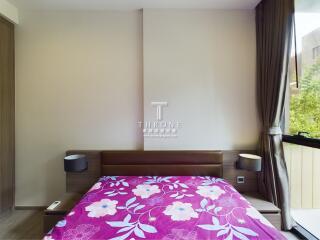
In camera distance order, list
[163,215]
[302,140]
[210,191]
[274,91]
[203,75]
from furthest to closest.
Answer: [203,75] < [274,91] < [302,140] < [210,191] < [163,215]

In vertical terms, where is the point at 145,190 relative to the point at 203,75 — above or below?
below

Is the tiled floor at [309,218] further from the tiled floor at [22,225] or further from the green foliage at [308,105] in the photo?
the green foliage at [308,105]

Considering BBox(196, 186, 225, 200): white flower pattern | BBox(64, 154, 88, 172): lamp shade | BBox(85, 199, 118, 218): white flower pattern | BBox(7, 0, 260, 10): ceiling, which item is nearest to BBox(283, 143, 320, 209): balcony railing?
BBox(196, 186, 225, 200): white flower pattern

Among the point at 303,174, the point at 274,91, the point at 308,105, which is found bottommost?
the point at 303,174

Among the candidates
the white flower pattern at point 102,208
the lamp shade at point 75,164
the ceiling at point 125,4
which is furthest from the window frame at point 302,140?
the lamp shade at point 75,164

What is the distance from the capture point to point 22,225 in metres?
2.36

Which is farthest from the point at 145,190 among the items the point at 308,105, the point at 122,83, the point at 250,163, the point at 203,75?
the point at 308,105

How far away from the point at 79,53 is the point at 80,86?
45 centimetres

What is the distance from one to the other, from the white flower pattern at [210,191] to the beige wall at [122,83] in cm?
72

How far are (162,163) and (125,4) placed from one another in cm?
212

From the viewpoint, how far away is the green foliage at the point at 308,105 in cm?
199

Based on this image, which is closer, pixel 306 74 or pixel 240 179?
pixel 306 74

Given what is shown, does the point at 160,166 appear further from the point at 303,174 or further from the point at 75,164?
the point at 303,174
